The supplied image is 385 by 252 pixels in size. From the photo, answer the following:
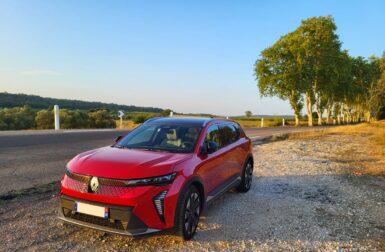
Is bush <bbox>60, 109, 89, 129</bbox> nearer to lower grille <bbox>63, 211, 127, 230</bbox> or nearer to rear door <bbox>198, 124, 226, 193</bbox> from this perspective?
rear door <bbox>198, 124, 226, 193</bbox>

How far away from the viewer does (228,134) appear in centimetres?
656

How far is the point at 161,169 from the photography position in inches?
161

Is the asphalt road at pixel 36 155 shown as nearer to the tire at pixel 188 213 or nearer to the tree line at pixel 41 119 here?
the tire at pixel 188 213

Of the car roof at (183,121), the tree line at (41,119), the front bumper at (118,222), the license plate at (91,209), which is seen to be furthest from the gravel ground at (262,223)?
the tree line at (41,119)

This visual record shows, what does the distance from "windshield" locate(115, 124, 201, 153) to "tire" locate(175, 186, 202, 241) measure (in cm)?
71

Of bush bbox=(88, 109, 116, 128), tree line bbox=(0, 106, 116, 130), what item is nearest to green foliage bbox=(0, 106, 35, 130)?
tree line bbox=(0, 106, 116, 130)

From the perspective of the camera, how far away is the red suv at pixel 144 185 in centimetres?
385

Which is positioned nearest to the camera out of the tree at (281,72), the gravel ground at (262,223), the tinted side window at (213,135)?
the gravel ground at (262,223)

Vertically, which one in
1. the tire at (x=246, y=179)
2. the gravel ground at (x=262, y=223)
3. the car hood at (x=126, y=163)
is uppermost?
the car hood at (x=126, y=163)

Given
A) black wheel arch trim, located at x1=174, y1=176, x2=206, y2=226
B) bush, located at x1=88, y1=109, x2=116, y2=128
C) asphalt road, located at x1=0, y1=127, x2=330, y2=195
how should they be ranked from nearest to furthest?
black wheel arch trim, located at x1=174, y1=176, x2=206, y2=226
asphalt road, located at x1=0, y1=127, x2=330, y2=195
bush, located at x1=88, y1=109, x2=116, y2=128

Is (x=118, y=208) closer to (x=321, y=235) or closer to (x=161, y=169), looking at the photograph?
(x=161, y=169)

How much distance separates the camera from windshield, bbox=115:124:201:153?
514cm

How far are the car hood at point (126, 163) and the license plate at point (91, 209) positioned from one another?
0.37 meters

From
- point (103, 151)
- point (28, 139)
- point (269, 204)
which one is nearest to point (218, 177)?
point (269, 204)
